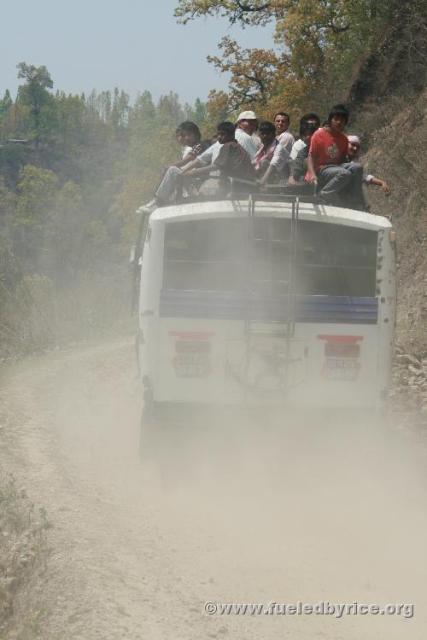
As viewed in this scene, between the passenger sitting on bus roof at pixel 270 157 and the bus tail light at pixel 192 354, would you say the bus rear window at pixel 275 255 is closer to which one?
the bus tail light at pixel 192 354

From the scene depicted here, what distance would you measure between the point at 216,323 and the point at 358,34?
28.3 m

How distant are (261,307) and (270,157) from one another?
11.1 ft

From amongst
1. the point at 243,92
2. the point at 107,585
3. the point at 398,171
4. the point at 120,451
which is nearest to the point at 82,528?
the point at 107,585

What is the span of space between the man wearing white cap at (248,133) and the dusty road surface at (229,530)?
3626 mm

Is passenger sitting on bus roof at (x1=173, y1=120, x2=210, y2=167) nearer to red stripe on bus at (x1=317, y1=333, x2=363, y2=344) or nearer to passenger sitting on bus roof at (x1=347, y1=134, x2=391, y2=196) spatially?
passenger sitting on bus roof at (x1=347, y1=134, x2=391, y2=196)

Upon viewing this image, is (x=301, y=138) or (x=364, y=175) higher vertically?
(x=301, y=138)

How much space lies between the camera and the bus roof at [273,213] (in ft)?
30.5

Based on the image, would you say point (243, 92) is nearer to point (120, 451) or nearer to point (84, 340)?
point (84, 340)

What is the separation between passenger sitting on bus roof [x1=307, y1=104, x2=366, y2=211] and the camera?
33.1 feet

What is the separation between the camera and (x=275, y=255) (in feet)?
30.6

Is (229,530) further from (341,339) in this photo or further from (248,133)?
(248,133)

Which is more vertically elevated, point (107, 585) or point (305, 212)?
point (305, 212)


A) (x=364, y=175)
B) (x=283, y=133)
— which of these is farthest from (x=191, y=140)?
(x=364, y=175)

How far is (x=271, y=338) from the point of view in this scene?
927 centimetres
